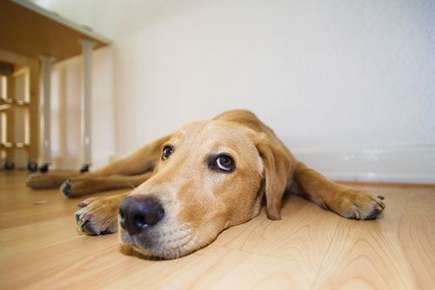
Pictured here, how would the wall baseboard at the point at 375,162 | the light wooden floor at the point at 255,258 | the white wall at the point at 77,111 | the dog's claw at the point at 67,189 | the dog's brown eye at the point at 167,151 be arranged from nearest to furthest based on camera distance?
the light wooden floor at the point at 255,258 → the dog's brown eye at the point at 167,151 → the dog's claw at the point at 67,189 → the wall baseboard at the point at 375,162 → the white wall at the point at 77,111

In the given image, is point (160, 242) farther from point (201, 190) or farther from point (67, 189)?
point (67, 189)

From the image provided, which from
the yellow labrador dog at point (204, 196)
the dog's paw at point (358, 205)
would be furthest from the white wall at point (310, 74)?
the dog's paw at point (358, 205)

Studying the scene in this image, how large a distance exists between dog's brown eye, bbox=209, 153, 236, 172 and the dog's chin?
1.22 ft

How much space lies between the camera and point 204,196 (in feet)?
3.63

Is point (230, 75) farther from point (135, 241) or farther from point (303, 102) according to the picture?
point (135, 241)

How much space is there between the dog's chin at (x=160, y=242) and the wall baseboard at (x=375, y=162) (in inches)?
87.7

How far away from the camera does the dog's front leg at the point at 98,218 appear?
1.21 metres

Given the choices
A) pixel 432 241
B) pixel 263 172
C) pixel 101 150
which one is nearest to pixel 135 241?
pixel 263 172

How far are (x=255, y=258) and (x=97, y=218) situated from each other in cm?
76

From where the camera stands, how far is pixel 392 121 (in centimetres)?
249

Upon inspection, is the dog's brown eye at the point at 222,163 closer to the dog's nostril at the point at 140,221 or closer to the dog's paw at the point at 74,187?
the dog's nostril at the point at 140,221

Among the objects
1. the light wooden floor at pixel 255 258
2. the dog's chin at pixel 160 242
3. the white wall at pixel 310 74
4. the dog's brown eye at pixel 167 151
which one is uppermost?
the white wall at pixel 310 74

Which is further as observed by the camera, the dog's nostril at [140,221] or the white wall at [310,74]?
the white wall at [310,74]

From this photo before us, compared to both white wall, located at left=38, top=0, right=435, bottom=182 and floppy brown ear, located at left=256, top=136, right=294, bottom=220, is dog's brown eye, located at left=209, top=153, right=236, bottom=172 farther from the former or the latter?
white wall, located at left=38, top=0, right=435, bottom=182
